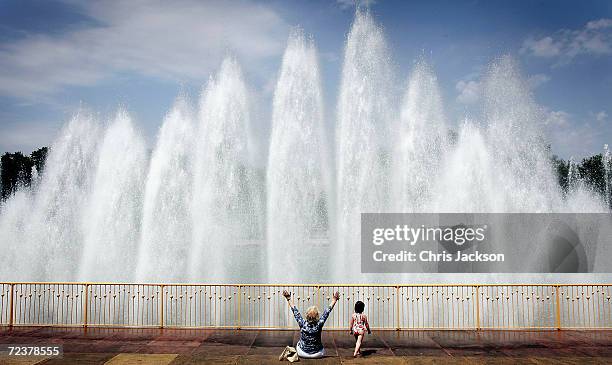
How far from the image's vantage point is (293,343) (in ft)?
40.2

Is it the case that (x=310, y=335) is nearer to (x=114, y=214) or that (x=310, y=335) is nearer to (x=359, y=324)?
(x=359, y=324)

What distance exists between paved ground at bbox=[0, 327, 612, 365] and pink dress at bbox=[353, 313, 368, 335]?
20.7 inches

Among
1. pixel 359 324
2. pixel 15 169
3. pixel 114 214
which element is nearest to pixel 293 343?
pixel 359 324

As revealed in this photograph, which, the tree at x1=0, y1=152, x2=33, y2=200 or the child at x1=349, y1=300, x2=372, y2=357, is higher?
the tree at x1=0, y1=152, x2=33, y2=200

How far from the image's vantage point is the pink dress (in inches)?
439

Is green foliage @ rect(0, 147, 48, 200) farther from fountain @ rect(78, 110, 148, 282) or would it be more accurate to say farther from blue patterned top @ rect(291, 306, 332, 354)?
blue patterned top @ rect(291, 306, 332, 354)

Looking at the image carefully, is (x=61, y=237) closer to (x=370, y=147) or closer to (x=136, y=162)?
(x=136, y=162)

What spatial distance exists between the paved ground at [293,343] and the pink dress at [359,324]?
1.73 ft

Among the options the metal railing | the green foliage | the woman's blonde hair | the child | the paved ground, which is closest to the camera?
the woman's blonde hair

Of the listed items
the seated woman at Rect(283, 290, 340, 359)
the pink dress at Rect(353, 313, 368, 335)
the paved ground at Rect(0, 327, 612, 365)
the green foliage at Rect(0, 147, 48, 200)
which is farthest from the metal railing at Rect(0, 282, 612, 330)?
the green foliage at Rect(0, 147, 48, 200)

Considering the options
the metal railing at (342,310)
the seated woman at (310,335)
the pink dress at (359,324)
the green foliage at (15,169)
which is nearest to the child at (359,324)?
the pink dress at (359,324)

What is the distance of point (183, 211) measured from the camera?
22.3m

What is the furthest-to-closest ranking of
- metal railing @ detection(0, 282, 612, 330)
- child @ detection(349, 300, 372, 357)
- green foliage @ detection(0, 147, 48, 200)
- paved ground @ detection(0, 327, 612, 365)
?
green foliage @ detection(0, 147, 48, 200) < metal railing @ detection(0, 282, 612, 330) < child @ detection(349, 300, 372, 357) < paved ground @ detection(0, 327, 612, 365)

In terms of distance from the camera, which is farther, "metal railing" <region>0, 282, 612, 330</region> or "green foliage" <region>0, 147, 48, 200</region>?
"green foliage" <region>0, 147, 48, 200</region>
